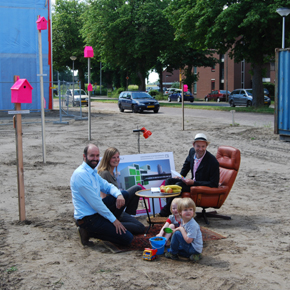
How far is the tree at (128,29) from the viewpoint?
44.8 m

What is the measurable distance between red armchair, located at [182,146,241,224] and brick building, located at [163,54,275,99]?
168ft

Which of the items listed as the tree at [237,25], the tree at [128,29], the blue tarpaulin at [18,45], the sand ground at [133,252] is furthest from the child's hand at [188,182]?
the tree at [128,29]

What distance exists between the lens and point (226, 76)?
58.3m

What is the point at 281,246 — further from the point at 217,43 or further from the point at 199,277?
the point at 217,43

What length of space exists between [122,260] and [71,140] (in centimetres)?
1172

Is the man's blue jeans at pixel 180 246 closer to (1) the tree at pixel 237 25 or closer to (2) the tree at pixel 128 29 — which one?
(1) the tree at pixel 237 25

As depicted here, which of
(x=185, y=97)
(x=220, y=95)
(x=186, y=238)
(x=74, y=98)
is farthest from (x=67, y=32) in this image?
(x=186, y=238)

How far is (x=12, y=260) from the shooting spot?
4836 mm

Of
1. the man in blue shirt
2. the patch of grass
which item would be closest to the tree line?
the man in blue shirt

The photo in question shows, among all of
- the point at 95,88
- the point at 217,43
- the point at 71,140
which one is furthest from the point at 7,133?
the point at 95,88

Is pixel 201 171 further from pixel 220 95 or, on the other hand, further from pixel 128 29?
pixel 220 95

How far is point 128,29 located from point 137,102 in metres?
17.5

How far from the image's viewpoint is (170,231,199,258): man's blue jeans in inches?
193

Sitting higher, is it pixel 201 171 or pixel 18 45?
pixel 18 45
